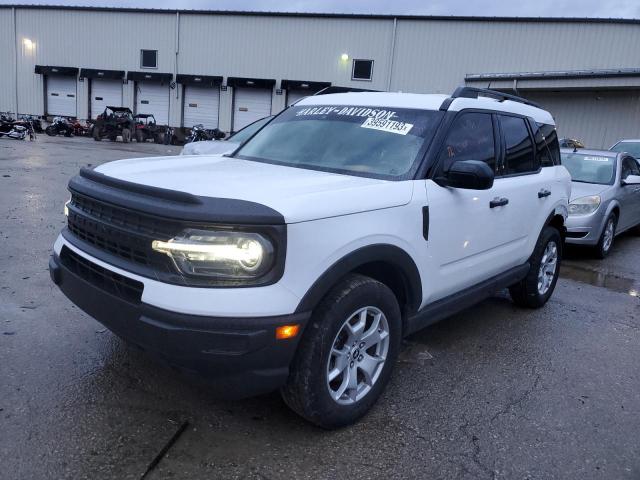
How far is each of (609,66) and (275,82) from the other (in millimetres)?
18827

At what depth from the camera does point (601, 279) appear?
22.3ft

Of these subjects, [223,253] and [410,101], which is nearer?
[223,253]

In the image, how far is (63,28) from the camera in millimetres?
36719

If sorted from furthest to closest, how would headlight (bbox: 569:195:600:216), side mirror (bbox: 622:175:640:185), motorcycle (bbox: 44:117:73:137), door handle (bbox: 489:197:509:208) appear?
motorcycle (bbox: 44:117:73:137) < side mirror (bbox: 622:175:640:185) < headlight (bbox: 569:195:600:216) < door handle (bbox: 489:197:509:208)

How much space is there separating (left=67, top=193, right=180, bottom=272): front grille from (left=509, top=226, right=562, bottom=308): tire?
11.9ft

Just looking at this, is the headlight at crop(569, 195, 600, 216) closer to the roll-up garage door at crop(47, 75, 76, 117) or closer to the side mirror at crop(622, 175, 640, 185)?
the side mirror at crop(622, 175, 640, 185)

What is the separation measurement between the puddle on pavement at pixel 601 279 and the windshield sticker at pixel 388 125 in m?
4.20

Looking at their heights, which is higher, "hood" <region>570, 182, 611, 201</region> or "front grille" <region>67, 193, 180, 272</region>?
"front grille" <region>67, 193, 180, 272</region>

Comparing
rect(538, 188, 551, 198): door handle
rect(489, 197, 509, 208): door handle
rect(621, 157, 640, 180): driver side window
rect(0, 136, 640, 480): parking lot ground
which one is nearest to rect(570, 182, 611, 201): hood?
rect(621, 157, 640, 180): driver side window

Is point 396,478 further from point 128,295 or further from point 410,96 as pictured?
point 410,96

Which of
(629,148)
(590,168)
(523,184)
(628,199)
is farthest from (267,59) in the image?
(523,184)

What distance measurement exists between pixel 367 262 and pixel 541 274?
3.04 m

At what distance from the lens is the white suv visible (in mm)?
2355

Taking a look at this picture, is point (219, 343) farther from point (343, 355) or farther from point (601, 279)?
point (601, 279)
